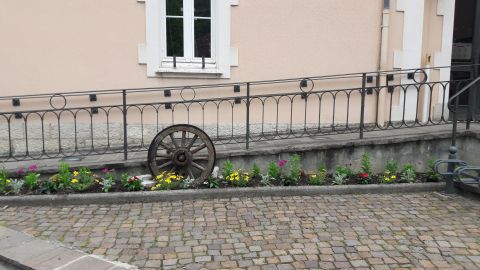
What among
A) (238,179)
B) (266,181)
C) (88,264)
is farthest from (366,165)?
(88,264)

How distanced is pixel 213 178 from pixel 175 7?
296cm

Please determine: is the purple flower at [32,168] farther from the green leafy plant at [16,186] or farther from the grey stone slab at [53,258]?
the grey stone slab at [53,258]

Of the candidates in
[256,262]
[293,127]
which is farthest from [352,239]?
[293,127]

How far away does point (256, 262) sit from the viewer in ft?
12.6

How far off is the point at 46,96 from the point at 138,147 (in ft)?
5.15

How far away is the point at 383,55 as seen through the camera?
7316 millimetres

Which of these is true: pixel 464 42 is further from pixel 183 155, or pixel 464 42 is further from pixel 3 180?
pixel 3 180

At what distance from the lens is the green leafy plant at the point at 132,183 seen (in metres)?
5.58

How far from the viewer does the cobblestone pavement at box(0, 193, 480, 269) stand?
3916 millimetres

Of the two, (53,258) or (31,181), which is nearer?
(53,258)

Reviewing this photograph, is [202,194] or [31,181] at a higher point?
[31,181]

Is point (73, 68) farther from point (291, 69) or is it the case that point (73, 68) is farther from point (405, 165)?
point (405, 165)

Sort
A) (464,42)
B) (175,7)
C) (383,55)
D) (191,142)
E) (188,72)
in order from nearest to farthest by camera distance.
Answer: (191,142) < (188,72) < (175,7) < (383,55) < (464,42)

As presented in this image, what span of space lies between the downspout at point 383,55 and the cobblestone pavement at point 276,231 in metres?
1.93
